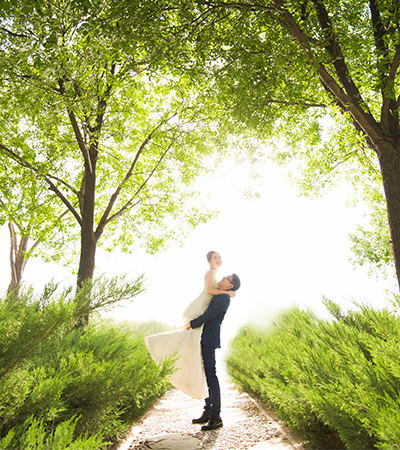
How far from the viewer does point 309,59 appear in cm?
584

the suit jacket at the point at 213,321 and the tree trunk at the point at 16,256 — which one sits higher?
the tree trunk at the point at 16,256

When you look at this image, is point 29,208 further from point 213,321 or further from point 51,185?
point 213,321

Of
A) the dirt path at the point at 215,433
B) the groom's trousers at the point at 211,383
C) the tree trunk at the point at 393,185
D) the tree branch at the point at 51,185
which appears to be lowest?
the dirt path at the point at 215,433

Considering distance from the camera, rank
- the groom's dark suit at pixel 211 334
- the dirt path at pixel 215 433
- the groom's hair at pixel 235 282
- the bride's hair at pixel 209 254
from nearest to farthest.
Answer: the dirt path at pixel 215 433 < the groom's dark suit at pixel 211 334 < the groom's hair at pixel 235 282 < the bride's hair at pixel 209 254

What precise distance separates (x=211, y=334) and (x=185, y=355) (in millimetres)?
540

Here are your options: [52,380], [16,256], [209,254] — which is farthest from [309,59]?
[16,256]

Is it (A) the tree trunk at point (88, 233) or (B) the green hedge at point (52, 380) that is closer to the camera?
(B) the green hedge at point (52, 380)

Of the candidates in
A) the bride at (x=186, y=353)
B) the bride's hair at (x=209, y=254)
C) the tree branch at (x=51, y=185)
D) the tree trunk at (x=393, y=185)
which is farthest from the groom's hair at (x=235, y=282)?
the tree branch at (x=51, y=185)

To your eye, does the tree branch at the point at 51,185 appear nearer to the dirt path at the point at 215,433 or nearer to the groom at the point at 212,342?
the groom at the point at 212,342

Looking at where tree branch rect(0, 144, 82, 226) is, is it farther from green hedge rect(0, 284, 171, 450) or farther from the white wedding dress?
green hedge rect(0, 284, 171, 450)

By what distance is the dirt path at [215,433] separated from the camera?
3719 millimetres

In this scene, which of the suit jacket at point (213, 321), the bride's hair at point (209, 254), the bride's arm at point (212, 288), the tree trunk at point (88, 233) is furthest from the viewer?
the tree trunk at point (88, 233)

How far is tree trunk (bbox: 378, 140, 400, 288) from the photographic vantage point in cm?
564

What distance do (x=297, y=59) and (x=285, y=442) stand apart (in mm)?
6217
